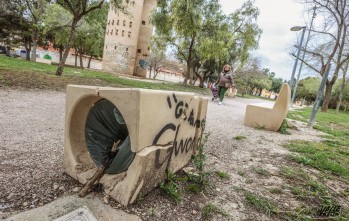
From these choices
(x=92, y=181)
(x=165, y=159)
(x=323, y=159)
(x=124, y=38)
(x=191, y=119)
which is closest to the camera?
(x=92, y=181)

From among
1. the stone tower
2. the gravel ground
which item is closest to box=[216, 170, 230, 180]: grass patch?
the gravel ground

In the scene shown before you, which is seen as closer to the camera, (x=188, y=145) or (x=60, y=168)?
(x=60, y=168)

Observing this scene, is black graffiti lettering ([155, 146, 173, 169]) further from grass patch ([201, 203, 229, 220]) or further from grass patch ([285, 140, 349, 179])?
grass patch ([285, 140, 349, 179])

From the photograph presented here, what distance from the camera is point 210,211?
183 centimetres

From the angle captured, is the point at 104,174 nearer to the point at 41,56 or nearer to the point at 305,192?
the point at 305,192

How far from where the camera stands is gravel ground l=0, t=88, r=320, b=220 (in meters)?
1.71

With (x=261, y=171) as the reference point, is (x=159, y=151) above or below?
above

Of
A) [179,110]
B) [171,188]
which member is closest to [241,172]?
[171,188]

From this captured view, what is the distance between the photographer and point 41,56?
42.6 metres

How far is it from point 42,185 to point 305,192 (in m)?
2.56

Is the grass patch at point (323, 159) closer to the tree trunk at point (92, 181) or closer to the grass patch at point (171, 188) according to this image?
the grass patch at point (171, 188)

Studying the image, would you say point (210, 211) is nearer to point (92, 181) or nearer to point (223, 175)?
point (223, 175)

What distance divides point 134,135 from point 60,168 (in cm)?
111

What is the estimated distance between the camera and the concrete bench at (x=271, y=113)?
5.46 m
